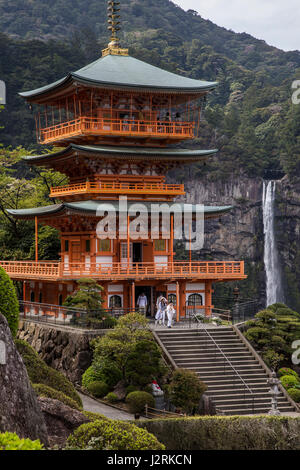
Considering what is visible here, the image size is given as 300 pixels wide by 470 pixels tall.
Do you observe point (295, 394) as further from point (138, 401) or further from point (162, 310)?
point (162, 310)

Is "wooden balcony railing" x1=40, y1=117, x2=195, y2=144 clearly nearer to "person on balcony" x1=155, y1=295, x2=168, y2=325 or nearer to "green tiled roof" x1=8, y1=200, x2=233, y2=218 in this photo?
"green tiled roof" x1=8, y1=200, x2=233, y2=218

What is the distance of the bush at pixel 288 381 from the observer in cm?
3117

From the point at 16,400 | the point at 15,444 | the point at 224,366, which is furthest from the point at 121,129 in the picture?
the point at 15,444

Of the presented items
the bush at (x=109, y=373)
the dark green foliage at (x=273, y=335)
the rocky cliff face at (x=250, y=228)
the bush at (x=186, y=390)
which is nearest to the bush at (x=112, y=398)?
the bush at (x=109, y=373)

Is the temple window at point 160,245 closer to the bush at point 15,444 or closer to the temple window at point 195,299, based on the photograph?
the temple window at point 195,299

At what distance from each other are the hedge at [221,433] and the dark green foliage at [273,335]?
6109mm

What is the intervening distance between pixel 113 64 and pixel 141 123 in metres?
3.69

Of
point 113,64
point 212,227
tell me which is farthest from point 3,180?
point 212,227

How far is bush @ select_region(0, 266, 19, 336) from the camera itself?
20.6 metres

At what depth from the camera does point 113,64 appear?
40812 millimetres

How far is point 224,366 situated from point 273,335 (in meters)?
3.56

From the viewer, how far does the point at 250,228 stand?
3376 inches

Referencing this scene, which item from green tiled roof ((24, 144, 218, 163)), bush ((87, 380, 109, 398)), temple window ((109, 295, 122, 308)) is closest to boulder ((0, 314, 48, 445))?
bush ((87, 380, 109, 398))

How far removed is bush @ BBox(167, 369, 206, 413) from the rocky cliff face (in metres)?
52.1
